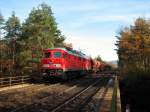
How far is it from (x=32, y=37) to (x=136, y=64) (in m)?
27.1

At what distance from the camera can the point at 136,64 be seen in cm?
5069

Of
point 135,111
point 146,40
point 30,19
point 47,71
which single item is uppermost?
point 30,19

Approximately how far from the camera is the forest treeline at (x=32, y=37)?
2793 inches

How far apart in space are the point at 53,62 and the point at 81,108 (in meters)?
20.4

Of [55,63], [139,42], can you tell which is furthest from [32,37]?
[55,63]

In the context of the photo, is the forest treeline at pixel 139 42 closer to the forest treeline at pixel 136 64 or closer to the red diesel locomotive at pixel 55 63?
the forest treeline at pixel 136 64

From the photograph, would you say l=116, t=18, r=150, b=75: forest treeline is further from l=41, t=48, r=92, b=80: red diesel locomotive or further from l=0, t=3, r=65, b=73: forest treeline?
l=41, t=48, r=92, b=80: red diesel locomotive

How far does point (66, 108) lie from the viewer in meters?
18.3

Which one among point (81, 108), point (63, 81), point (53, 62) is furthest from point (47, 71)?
point (81, 108)

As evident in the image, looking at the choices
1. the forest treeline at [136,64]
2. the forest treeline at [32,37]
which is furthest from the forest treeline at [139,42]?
the forest treeline at [32,37]

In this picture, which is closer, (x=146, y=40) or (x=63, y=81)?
(x=63, y=81)

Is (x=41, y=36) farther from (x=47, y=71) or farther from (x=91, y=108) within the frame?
(x=91, y=108)

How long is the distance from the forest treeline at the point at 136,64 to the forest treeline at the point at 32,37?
14.8 metres

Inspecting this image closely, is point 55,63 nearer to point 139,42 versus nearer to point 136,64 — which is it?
point 136,64
